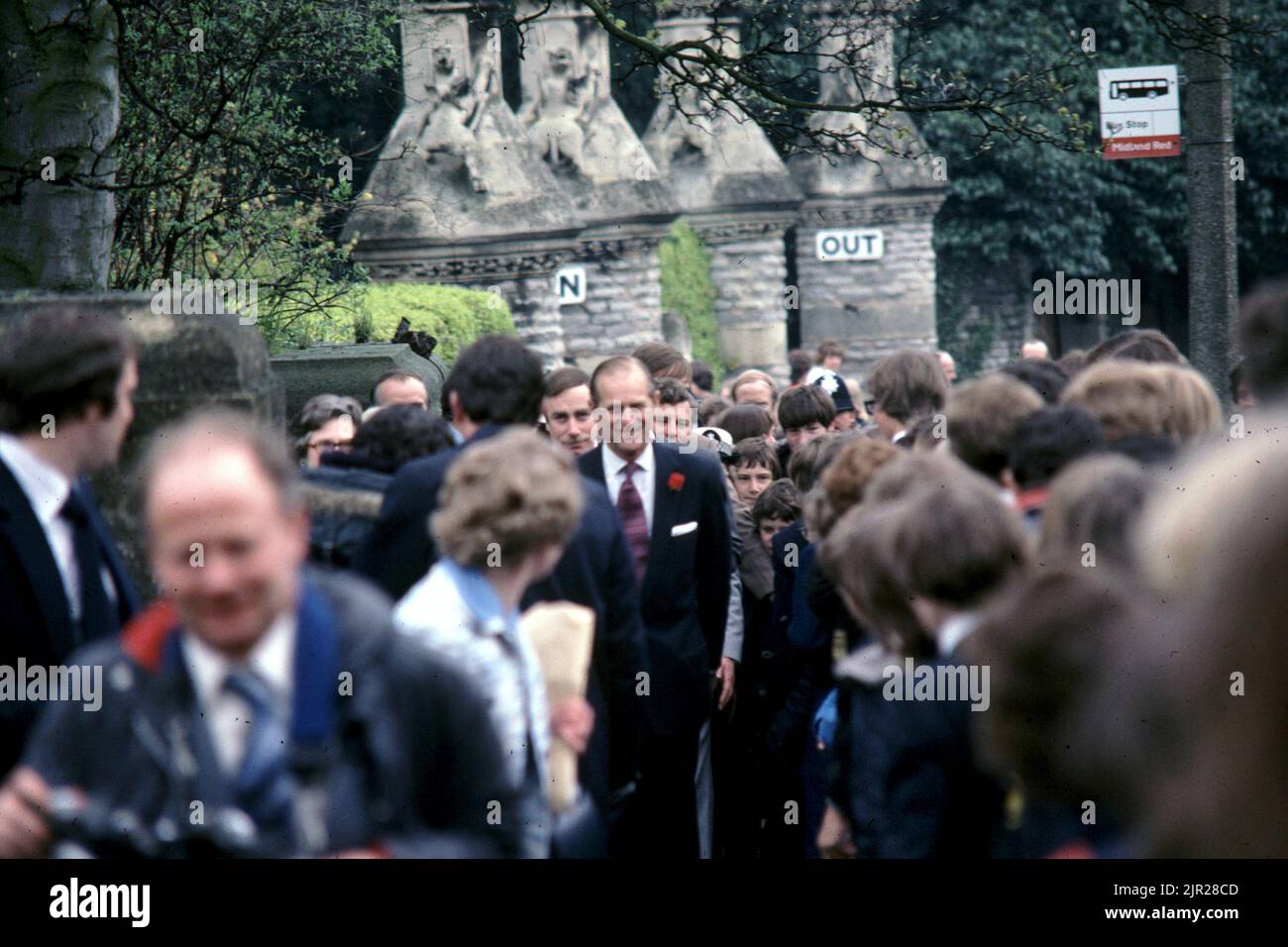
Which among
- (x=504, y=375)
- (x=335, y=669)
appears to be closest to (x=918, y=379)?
(x=504, y=375)

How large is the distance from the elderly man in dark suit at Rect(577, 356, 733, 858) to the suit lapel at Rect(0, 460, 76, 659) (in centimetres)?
267

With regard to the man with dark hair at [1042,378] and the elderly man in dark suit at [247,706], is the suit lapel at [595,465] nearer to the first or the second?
the man with dark hair at [1042,378]

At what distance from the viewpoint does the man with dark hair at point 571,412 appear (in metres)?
6.69

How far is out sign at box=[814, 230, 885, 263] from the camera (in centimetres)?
2577

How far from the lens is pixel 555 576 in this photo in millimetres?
4695

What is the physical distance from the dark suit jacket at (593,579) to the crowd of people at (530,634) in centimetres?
1

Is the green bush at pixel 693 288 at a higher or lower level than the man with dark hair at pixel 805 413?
higher

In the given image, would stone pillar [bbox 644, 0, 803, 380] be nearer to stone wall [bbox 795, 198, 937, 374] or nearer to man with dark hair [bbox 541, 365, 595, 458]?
stone wall [bbox 795, 198, 937, 374]

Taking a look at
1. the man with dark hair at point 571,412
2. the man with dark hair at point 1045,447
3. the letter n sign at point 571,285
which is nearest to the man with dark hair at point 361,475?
the man with dark hair at point 571,412

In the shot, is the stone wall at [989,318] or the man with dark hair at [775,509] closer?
the man with dark hair at [775,509]

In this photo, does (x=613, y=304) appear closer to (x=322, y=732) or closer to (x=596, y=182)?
(x=596, y=182)

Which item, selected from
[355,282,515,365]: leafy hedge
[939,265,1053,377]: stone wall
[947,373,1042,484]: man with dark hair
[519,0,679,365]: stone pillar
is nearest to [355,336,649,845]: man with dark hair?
[947,373,1042,484]: man with dark hair

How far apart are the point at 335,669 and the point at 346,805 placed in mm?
207
